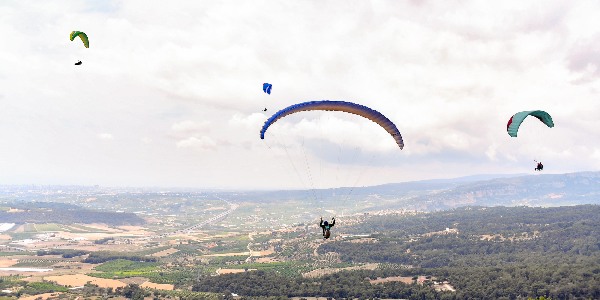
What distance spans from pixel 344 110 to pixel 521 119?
57.9ft

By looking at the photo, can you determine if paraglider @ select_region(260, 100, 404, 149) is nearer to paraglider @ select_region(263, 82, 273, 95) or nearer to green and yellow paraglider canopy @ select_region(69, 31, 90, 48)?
paraglider @ select_region(263, 82, 273, 95)

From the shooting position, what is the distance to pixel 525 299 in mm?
128875

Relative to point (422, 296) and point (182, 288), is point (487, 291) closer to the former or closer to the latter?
point (422, 296)

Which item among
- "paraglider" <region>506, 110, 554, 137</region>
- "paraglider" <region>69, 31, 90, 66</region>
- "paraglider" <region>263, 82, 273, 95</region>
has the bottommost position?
"paraglider" <region>506, 110, 554, 137</region>

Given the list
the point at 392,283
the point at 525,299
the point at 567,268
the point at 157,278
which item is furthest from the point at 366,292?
the point at 157,278

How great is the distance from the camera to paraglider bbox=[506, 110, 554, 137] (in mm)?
45062

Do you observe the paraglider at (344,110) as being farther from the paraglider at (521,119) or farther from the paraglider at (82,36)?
the paraglider at (82,36)

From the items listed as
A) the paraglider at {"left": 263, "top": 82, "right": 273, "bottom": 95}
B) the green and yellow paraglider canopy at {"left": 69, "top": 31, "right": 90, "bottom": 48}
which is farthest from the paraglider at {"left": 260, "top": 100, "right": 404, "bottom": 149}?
the green and yellow paraglider canopy at {"left": 69, "top": 31, "right": 90, "bottom": 48}

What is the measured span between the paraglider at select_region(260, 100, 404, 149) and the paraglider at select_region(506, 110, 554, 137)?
10629 millimetres

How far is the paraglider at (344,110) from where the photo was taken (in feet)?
143

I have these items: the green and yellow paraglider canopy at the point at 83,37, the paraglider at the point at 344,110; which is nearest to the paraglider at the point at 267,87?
the paraglider at the point at 344,110

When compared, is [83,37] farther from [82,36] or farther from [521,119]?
[521,119]

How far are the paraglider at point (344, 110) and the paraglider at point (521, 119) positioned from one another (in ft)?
34.9

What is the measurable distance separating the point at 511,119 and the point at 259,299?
11021 cm
